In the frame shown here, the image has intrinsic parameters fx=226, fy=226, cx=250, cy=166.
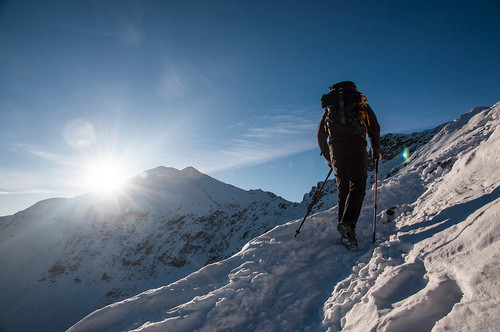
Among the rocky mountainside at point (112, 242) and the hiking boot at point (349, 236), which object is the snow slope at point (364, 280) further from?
the rocky mountainside at point (112, 242)

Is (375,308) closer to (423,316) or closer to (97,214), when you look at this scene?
(423,316)

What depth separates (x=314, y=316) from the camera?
8.85ft

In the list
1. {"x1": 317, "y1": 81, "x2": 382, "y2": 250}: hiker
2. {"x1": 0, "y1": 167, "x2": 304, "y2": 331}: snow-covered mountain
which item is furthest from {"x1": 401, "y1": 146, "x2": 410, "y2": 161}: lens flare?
{"x1": 0, "y1": 167, "x2": 304, "y2": 331}: snow-covered mountain

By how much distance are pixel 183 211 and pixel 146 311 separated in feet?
216

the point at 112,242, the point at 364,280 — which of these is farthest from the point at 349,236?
the point at 112,242

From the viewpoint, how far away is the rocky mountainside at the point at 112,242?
43.9 metres

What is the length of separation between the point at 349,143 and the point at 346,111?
0.62 meters

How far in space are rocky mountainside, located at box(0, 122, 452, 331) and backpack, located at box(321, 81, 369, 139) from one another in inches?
884

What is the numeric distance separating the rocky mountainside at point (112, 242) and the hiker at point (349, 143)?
22394 mm

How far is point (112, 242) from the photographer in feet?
195

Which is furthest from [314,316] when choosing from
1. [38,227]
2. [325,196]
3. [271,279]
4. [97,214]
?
[38,227]

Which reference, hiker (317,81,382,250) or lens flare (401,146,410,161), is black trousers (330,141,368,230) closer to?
hiker (317,81,382,250)

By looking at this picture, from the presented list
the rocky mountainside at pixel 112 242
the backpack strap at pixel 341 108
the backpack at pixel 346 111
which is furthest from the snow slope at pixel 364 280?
the rocky mountainside at pixel 112 242

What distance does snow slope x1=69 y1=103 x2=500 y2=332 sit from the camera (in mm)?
1605
